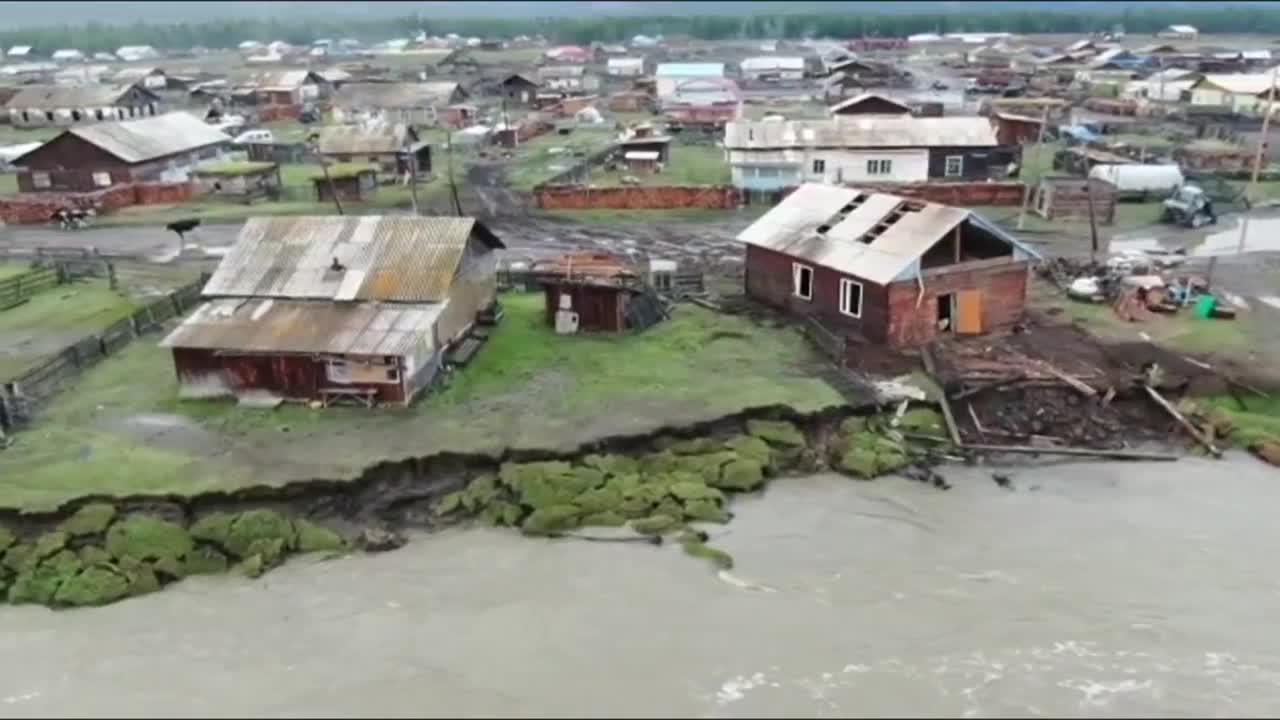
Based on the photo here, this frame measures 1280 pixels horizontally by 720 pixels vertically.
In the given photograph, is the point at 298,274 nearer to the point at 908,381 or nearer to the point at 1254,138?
the point at 908,381

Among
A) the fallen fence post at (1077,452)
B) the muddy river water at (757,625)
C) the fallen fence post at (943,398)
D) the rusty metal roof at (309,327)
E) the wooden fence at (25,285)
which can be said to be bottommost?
the muddy river water at (757,625)

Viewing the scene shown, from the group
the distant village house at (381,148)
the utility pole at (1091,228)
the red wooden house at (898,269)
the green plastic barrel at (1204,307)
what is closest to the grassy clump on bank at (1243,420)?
the green plastic barrel at (1204,307)

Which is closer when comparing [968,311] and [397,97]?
[968,311]

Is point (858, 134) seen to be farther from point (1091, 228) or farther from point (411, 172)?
point (411, 172)

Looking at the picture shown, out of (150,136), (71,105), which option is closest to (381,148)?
(150,136)

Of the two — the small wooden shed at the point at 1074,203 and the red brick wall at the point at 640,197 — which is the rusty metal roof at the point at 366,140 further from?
the small wooden shed at the point at 1074,203
